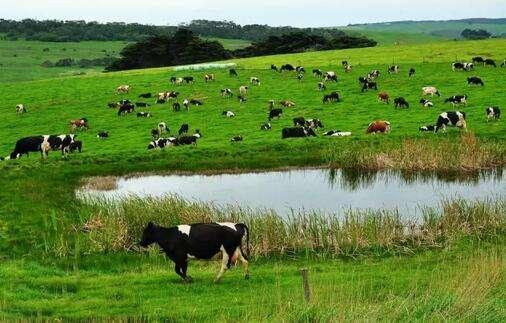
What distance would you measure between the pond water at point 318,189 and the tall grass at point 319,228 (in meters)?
2.58

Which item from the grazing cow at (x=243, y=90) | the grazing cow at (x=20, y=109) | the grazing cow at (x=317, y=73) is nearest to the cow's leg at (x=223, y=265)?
the grazing cow at (x=243, y=90)

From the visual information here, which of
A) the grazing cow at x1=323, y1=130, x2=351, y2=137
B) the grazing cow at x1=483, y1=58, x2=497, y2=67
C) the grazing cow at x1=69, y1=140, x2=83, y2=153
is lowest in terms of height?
the grazing cow at x1=69, y1=140, x2=83, y2=153

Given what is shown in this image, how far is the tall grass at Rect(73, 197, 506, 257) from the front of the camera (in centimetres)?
2183

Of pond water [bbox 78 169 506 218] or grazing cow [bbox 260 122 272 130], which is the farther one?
grazing cow [bbox 260 122 272 130]

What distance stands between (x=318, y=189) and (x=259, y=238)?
10.6 meters

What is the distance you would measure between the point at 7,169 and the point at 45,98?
3845 cm

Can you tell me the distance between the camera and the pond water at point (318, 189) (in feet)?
94.5

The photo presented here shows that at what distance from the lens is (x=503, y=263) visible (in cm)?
1673

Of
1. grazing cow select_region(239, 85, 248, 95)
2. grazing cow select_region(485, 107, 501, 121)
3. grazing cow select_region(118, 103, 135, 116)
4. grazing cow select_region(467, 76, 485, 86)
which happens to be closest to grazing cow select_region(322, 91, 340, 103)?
grazing cow select_region(239, 85, 248, 95)

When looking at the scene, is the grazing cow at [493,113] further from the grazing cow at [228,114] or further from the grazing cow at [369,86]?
the grazing cow at [228,114]

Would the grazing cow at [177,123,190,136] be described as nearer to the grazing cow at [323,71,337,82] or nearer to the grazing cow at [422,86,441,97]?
the grazing cow at [422,86,441,97]

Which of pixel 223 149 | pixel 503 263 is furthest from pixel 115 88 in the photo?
pixel 503 263

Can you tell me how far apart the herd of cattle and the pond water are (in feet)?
27.5

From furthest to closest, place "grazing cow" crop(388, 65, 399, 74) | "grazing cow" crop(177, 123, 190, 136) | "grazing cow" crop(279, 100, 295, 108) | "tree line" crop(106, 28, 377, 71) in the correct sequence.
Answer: "tree line" crop(106, 28, 377, 71) < "grazing cow" crop(388, 65, 399, 74) < "grazing cow" crop(279, 100, 295, 108) < "grazing cow" crop(177, 123, 190, 136)
